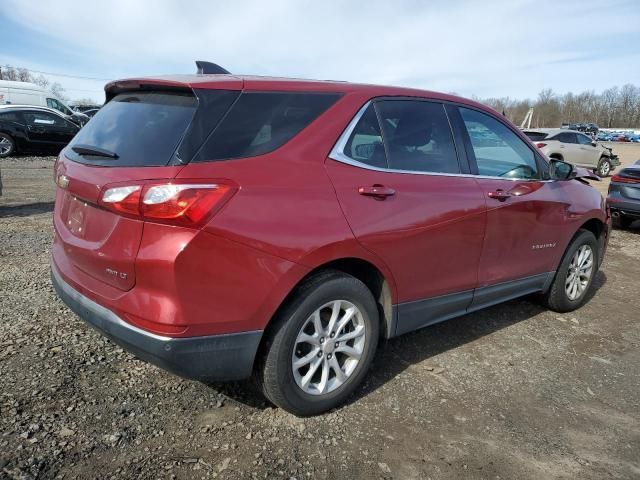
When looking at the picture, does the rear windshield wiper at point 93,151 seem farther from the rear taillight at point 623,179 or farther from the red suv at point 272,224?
the rear taillight at point 623,179

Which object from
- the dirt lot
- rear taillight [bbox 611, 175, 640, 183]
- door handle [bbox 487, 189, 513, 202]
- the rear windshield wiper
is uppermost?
the rear windshield wiper

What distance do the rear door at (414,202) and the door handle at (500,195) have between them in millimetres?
131

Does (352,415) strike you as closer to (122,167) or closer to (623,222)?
(122,167)

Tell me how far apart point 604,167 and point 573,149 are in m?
2.20

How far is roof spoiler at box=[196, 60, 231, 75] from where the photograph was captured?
2.99 metres

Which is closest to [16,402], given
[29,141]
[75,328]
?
[75,328]

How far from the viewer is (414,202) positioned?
299cm

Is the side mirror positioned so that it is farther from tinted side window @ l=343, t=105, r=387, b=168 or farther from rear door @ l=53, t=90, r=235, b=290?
rear door @ l=53, t=90, r=235, b=290

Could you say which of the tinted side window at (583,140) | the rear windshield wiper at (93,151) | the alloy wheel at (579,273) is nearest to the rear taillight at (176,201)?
the rear windshield wiper at (93,151)

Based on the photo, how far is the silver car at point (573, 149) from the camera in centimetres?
1677

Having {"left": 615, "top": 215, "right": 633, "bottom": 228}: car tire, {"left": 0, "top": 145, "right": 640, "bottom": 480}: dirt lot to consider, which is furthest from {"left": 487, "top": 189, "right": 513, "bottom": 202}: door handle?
{"left": 615, "top": 215, "right": 633, "bottom": 228}: car tire

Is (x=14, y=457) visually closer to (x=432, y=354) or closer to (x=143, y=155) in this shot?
(x=143, y=155)

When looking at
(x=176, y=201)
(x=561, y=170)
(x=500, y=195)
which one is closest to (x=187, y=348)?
(x=176, y=201)

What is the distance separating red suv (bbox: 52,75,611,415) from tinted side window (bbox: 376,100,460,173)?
0.01 m
